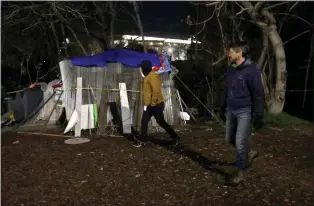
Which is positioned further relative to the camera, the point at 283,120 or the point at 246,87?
the point at 283,120

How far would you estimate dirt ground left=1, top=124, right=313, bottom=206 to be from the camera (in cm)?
476

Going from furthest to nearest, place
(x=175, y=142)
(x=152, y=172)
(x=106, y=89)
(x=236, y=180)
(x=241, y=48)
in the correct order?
(x=106, y=89) → (x=175, y=142) → (x=152, y=172) → (x=236, y=180) → (x=241, y=48)

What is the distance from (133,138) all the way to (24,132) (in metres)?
2.91

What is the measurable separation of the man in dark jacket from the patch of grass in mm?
5096

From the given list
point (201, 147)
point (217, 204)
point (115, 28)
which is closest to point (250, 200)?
point (217, 204)

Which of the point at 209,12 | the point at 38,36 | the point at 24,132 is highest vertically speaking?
the point at 209,12

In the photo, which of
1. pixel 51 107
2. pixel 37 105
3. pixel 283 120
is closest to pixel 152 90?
pixel 51 107

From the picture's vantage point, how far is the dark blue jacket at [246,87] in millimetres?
4898

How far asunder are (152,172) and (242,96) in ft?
6.06

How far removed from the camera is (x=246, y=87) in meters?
4.98

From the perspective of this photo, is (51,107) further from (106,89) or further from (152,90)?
(152,90)

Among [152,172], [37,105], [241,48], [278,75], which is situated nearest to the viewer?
[241,48]

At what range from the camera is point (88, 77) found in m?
9.44

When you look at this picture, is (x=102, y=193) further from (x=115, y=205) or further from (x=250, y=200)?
(x=250, y=200)
